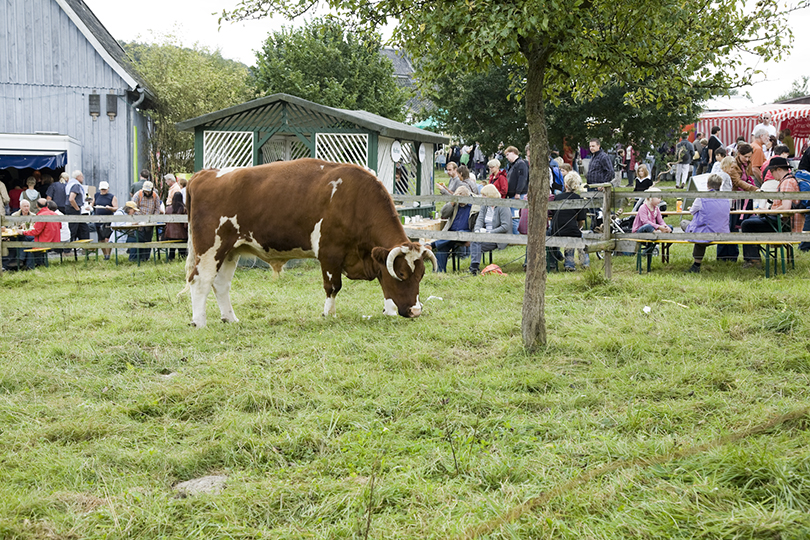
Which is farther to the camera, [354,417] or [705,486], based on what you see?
[354,417]

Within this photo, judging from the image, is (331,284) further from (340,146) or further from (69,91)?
(69,91)

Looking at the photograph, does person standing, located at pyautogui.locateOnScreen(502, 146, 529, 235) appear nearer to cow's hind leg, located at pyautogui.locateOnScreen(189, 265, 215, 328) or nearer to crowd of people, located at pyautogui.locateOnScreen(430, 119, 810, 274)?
crowd of people, located at pyautogui.locateOnScreen(430, 119, 810, 274)

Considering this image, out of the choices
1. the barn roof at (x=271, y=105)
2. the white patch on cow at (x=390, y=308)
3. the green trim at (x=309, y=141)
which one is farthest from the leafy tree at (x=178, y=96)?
the white patch on cow at (x=390, y=308)

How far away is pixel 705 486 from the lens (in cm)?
345

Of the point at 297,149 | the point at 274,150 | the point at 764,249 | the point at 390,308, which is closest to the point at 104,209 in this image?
the point at 274,150

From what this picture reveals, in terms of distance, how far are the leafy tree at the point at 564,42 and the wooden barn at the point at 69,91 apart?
16687 millimetres

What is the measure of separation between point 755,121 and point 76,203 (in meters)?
20.6

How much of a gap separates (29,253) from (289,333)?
9.32 metres

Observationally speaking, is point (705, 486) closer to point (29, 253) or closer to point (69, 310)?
point (69, 310)

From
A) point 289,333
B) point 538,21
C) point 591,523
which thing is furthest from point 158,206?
point 591,523

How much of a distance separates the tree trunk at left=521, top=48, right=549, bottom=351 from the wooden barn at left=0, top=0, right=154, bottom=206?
56.5 feet

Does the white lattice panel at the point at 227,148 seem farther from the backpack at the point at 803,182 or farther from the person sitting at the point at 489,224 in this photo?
the backpack at the point at 803,182

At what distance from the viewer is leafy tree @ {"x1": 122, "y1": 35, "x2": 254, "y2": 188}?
2373cm

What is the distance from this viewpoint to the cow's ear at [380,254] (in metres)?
8.32
